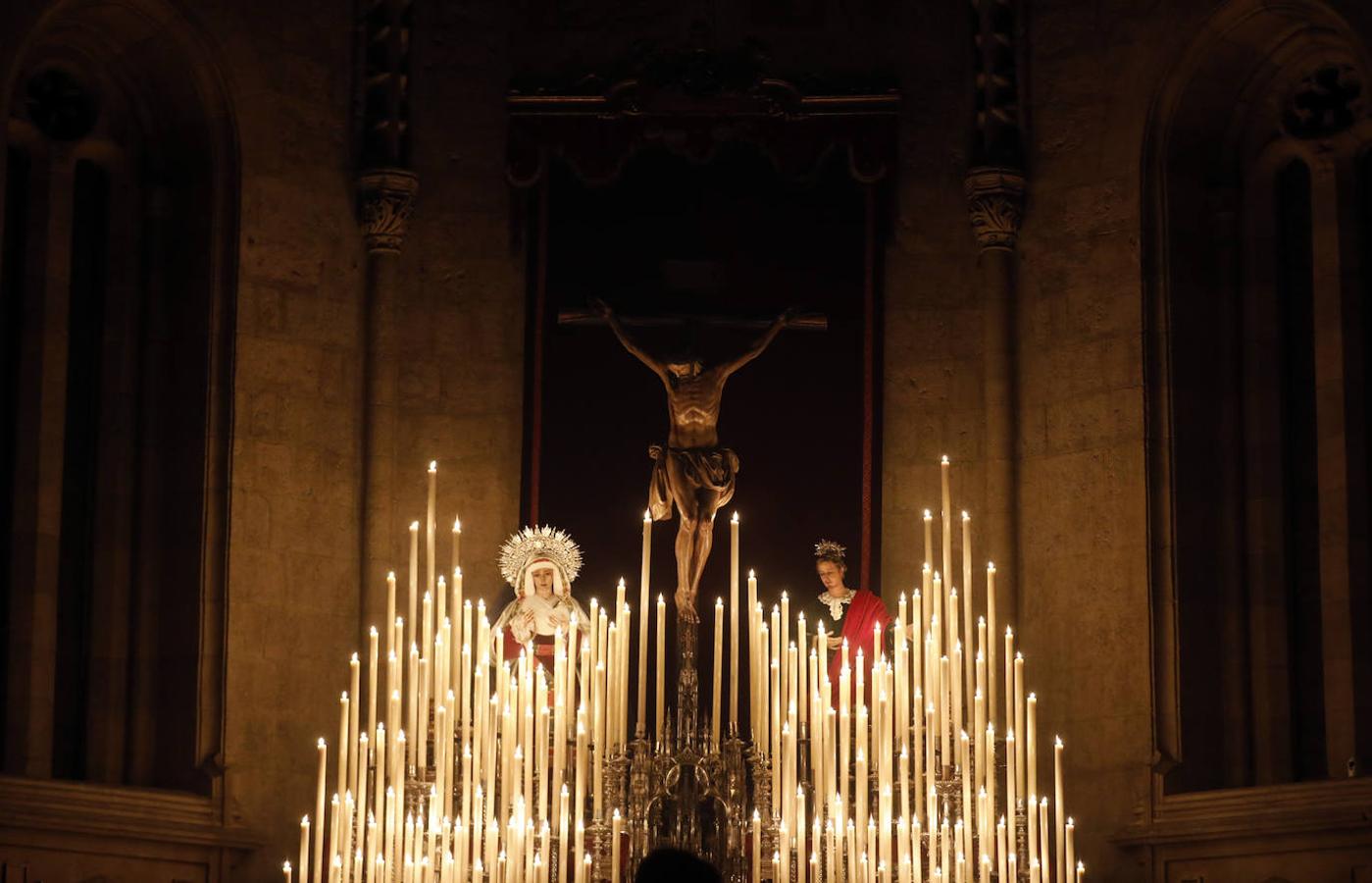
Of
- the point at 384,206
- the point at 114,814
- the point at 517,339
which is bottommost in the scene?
the point at 114,814

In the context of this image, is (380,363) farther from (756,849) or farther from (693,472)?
(756,849)

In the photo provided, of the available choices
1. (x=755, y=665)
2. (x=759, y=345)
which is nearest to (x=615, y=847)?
(x=755, y=665)

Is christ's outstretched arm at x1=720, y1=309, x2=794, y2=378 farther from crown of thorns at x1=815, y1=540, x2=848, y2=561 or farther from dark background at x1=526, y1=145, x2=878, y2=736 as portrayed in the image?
crown of thorns at x1=815, y1=540, x2=848, y2=561

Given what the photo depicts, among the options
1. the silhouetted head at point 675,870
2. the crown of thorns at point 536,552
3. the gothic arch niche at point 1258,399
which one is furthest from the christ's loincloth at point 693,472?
the silhouetted head at point 675,870

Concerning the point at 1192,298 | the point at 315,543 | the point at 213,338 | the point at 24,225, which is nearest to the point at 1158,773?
the point at 1192,298

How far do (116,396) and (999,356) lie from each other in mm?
5087

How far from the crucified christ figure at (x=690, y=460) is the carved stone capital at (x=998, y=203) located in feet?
5.25

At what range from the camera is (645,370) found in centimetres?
1513

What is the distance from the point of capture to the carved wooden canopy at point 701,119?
50.0 ft

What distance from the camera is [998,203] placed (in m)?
15.0

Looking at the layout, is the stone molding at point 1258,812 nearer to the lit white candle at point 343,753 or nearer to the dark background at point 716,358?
the dark background at point 716,358

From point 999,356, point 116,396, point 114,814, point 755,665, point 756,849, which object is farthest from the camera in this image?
point 999,356

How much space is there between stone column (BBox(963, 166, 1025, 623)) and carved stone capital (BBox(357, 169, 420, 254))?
3.32m

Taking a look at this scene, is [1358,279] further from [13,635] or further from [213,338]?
[13,635]
